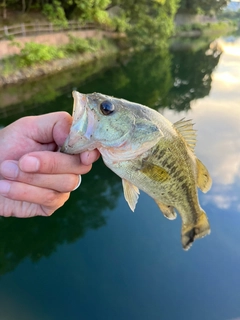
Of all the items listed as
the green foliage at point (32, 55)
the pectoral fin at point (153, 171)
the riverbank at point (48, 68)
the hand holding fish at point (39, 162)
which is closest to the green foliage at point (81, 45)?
the riverbank at point (48, 68)

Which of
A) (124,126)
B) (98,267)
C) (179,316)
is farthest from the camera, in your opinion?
(98,267)

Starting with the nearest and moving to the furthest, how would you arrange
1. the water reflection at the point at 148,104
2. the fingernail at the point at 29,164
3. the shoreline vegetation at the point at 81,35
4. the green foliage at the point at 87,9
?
the fingernail at the point at 29,164, the water reflection at the point at 148,104, the shoreline vegetation at the point at 81,35, the green foliage at the point at 87,9

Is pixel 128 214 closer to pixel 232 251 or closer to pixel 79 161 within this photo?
pixel 232 251

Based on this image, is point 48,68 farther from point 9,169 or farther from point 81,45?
point 9,169

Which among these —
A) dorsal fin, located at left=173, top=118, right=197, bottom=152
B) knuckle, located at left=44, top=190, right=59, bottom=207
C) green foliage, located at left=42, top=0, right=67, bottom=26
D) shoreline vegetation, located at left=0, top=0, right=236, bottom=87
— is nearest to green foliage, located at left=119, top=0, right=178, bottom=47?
shoreline vegetation, located at left=0, top=0, right=236, bottom=87

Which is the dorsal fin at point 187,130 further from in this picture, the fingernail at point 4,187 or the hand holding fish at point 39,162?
the fingernail at point 4,187

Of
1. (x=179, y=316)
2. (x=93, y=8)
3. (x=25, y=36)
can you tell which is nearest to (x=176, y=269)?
(x=179, y=316)

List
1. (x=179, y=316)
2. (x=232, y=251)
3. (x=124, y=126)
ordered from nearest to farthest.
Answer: (x=124, y=126), (x=179, y=316), (x=232, y=251)

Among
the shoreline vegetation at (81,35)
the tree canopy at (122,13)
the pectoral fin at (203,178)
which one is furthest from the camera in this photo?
the tree canopy at (122,13)
